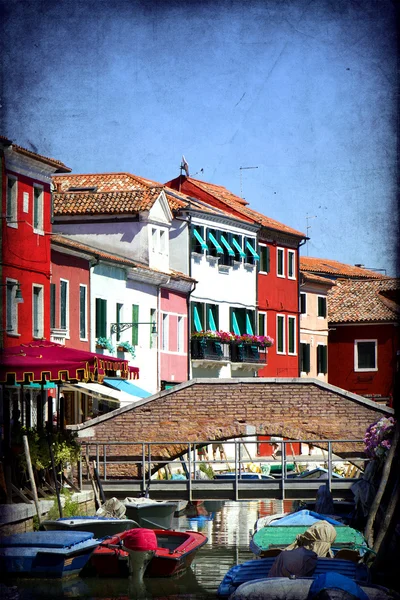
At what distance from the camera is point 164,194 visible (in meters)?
40.4

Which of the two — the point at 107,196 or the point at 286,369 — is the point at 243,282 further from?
the point at 107,196

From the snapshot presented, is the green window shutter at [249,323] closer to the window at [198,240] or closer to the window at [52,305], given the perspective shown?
the window at [198,240]

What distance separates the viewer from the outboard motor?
19.3m

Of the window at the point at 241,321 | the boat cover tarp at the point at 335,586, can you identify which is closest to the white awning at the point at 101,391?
the boat cover tarp at the point at 335,586

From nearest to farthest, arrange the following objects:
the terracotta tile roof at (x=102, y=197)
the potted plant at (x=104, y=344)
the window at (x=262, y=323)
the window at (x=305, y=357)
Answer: the potted plant at (x=104, y=344)
the terracotta tile roof at (x=102, y=197)
the window at (x=262, y=323)
the window at (x=305, y=357)

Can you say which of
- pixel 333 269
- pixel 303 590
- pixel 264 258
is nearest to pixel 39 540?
pixel 303 590

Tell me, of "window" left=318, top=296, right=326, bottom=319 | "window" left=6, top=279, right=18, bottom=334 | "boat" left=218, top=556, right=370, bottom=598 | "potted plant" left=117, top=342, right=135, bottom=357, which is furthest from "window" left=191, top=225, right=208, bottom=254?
"boat" left=218, top=556, right=370, bottom=598

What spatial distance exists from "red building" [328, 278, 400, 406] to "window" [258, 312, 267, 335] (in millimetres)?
5420

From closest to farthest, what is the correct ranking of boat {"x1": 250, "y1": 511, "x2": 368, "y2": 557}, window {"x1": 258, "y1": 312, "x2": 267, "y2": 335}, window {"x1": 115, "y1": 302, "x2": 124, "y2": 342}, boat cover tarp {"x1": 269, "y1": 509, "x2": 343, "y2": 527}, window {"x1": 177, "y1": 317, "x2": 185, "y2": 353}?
1. boat {"x1": 250, "y1": 511, "x2": 368, "y2": 557}
2. boat cover tarp {"x1": 269, "y1": 509, "x2": 343, "y2": 527}
3. window {"x1": 115, "y1": 302, "x2": 124, "y2": 342}
4. window {"x1": 177, "y1": 317, "x2": 185, "y2": 353}
5. window {"x1": 258, "y1": 312, "x2": 267, "y2": 335}

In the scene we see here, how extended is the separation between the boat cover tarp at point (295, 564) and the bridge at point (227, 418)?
38.7ft

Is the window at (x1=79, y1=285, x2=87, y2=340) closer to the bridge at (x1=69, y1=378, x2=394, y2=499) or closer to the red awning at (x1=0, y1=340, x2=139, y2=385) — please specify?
the bridge at (x1=69, y1=378, x2=394, y2=499)

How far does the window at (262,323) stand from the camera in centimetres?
4772

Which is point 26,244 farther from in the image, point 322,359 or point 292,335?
point 322,359

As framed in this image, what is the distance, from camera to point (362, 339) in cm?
5272
